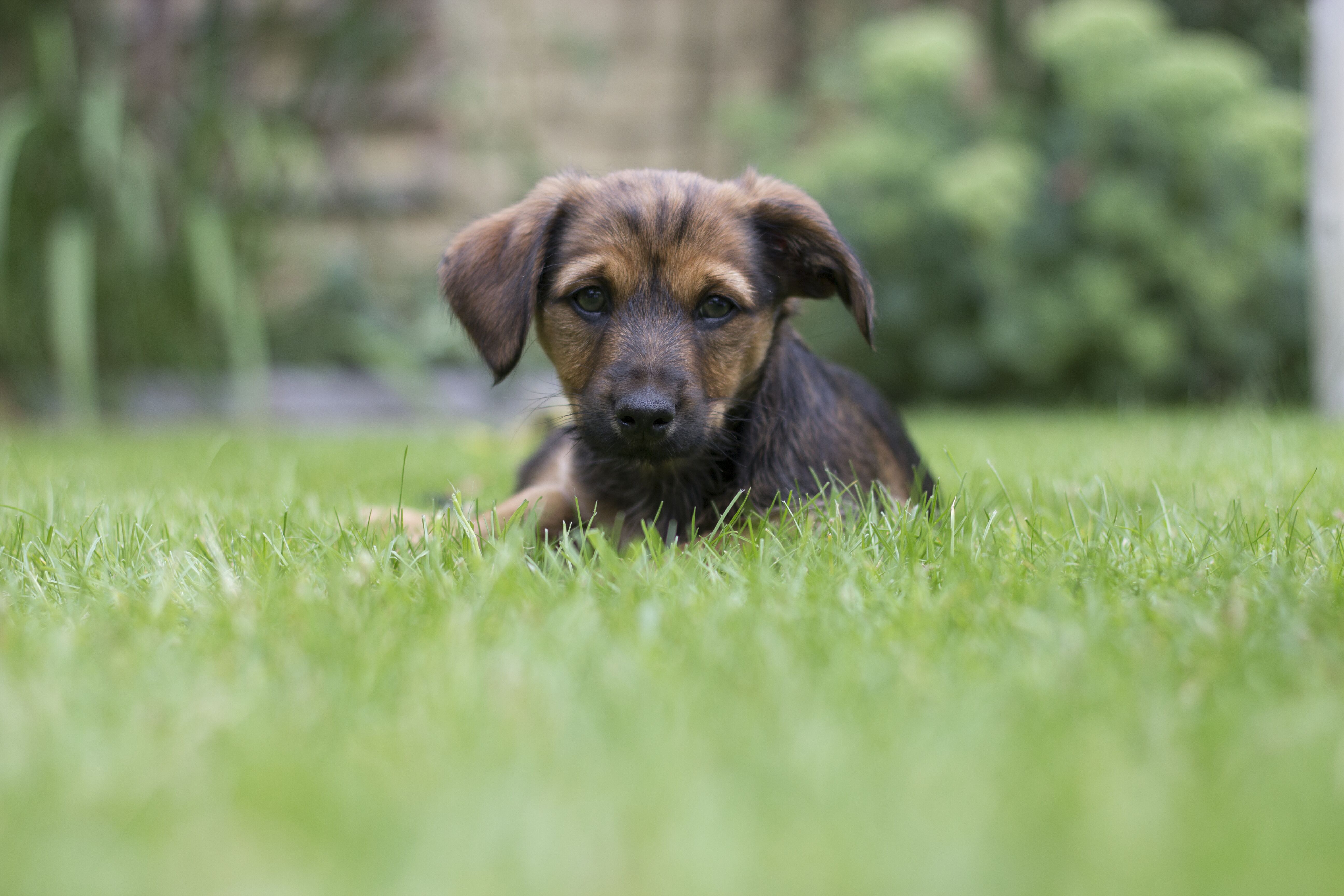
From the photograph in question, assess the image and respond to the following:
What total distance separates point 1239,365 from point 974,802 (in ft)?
24.0

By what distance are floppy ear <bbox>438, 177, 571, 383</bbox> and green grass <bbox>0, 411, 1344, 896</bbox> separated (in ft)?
2.23

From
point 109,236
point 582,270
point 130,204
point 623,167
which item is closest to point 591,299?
point 582,270

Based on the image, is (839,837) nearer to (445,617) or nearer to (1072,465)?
(445,617)

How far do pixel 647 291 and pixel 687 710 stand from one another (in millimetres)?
1679

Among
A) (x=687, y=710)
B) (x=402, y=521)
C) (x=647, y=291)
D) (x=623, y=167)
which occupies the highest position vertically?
(x=623, y=167)

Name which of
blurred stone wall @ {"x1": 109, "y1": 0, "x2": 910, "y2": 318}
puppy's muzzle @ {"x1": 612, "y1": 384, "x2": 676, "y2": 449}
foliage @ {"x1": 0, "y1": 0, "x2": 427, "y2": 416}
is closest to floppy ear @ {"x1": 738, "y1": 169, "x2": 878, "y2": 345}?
puppy's muzzle @ {"x1": 612, "y1": 384, "x2": 676, "y2": 449}

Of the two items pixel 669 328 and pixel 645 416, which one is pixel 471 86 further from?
pixel 645 416

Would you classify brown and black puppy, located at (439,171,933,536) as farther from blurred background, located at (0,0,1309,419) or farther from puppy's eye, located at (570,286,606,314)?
blurred background, located at (0,0,1309,419)

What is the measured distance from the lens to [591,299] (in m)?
2.94

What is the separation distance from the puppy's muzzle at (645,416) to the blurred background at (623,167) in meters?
3.65

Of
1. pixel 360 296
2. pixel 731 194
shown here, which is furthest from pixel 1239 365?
pixel 360 296

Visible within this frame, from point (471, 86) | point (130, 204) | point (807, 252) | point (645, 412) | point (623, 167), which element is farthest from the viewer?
point (471, 86)

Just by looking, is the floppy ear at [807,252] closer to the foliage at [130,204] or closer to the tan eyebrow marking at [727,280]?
the tan eyebrow marking at [727,280]

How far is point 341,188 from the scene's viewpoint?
9.59 m
